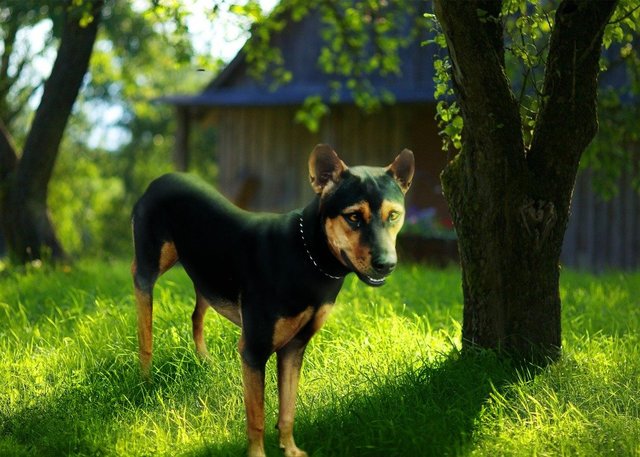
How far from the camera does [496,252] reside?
19.6 feet

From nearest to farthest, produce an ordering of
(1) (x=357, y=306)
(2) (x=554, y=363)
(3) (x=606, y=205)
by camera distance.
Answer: (2) (x=554, y=363) → (1) (x=357, y=306) → (3) (x=606, y=205)

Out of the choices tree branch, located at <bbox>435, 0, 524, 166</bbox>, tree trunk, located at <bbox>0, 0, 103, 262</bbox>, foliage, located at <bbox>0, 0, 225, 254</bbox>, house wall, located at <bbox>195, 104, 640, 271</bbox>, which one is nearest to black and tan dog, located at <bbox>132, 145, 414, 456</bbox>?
tree branch, located at <bbox>435, 0, 524, 166</bbox>

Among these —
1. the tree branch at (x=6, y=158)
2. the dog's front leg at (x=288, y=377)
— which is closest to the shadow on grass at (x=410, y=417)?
the dog's front leg at (x=288, y=377)

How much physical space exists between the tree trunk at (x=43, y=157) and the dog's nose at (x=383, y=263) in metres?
7.72

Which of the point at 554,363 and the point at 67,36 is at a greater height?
the point at 67,36

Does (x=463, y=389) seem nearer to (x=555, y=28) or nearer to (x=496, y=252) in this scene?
(x=496, y=252)

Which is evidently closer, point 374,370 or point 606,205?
point 374,370

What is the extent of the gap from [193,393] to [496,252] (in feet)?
6.88

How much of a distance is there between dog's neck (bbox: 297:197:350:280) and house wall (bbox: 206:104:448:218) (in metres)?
11.6

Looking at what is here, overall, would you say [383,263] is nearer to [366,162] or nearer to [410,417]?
[410,417]

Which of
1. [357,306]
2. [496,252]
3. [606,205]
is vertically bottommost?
[606,205]

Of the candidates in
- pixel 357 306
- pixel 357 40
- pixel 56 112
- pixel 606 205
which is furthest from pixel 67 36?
pixel 606 205

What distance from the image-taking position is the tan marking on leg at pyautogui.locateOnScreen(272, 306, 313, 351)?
4543 mm

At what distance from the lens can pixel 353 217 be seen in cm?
432
